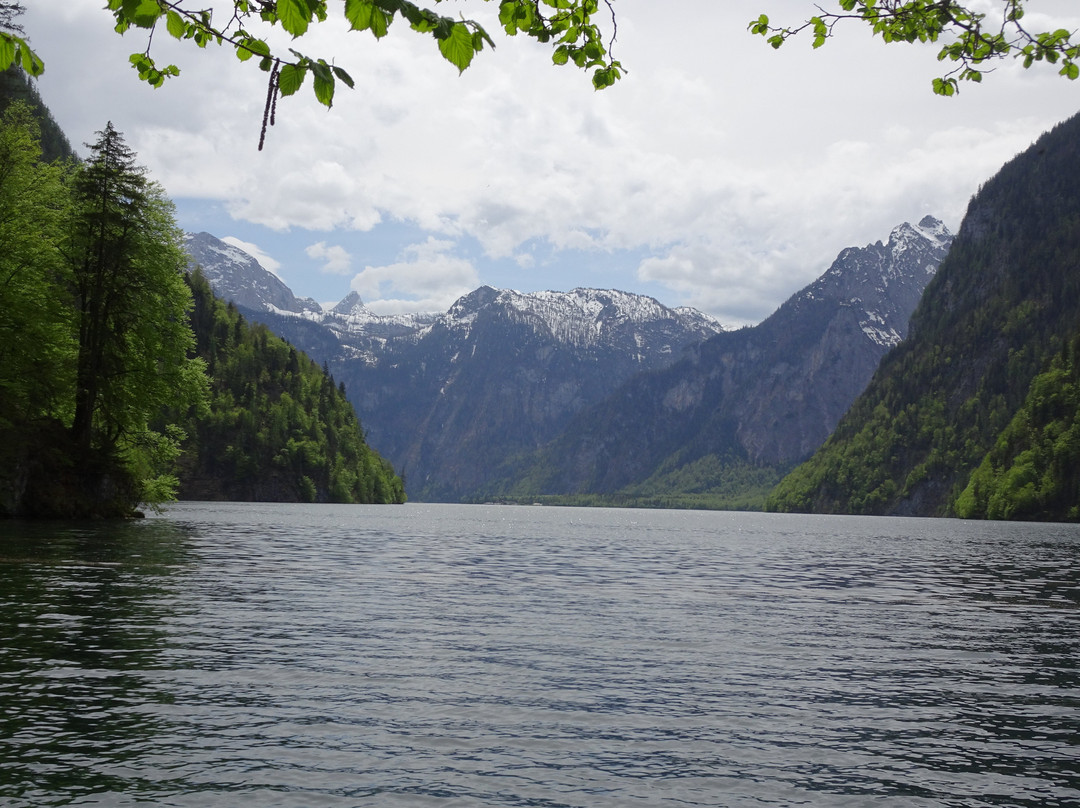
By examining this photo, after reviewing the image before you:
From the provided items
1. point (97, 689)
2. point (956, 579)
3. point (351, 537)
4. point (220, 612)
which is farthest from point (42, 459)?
point (956, 579)

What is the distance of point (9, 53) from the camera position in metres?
7.75

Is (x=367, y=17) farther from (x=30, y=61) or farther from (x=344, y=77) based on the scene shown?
(x=30, y=61)

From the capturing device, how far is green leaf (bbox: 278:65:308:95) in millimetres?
7414

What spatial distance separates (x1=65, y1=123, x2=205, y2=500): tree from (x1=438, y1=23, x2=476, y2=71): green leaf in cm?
5790

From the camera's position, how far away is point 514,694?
17.2m

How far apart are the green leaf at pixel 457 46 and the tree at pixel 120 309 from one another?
57903mm

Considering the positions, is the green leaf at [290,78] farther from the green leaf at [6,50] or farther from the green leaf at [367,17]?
the green leaf at [6,50]

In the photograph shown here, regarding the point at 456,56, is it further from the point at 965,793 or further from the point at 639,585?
the point at 639,585

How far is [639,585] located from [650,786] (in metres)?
27.3

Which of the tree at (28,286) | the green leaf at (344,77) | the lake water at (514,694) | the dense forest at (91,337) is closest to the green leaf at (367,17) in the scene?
the green leaf at (344,77)

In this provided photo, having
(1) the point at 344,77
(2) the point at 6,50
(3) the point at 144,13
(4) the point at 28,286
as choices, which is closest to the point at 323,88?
(1) the point at 344,77

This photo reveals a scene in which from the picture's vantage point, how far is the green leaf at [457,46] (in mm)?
7355

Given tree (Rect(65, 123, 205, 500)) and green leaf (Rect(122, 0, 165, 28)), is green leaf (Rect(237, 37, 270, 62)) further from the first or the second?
tree (Rect(65, 123, 205, 500))

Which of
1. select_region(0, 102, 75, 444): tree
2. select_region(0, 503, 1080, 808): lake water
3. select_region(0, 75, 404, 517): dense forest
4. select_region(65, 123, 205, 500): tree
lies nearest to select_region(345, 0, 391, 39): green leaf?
select_region(0, 503, 1080, 808): lake water
